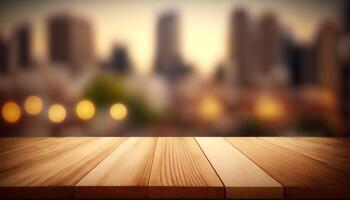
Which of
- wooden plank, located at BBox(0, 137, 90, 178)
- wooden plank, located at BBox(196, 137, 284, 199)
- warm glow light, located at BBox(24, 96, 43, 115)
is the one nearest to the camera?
wooden plank, located at BBox(196, 137, 284, 199)

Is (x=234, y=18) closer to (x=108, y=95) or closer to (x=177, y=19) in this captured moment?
(x=177, y=19)

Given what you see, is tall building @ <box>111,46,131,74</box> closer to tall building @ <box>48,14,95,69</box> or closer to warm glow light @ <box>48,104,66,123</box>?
tall building @ <box>48,14,95,69</box>

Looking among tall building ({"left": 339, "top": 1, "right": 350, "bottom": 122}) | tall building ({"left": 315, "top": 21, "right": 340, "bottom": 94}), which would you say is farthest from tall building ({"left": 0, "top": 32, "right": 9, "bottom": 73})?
tall building ({"left": 339, "top": 1, "right": 350, "bottom": 122})

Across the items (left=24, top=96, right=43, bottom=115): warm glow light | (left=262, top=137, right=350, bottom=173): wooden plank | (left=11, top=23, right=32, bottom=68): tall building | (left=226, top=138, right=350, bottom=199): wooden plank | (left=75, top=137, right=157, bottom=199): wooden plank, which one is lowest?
(left=262, top=137, right=350, bottom=173): wooden plank

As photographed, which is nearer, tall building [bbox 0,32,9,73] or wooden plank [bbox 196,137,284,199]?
wooden plank [bbox 196,137,284,199]

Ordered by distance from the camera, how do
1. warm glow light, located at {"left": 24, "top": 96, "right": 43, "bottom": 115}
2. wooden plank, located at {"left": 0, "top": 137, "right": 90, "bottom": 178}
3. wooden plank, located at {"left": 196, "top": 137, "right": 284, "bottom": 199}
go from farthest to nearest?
1. warm glow light, located at {"left": 24, "top": 96, "right": 43, "bottom": 115}
2. wooden plank, located at {"left": 0, "top": 137, "right": 90, "bottom": 178}
3. wooden plank, located at {"left": 196, "top": 137, "right": 284, "bottom": 199}
